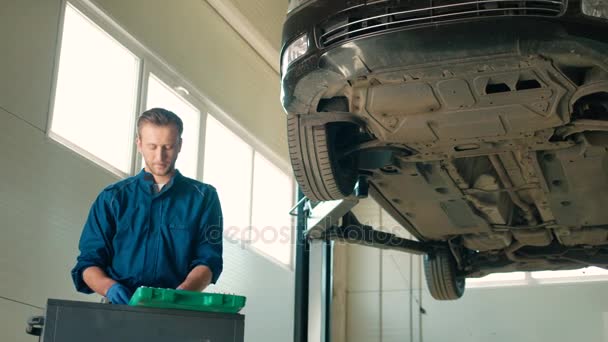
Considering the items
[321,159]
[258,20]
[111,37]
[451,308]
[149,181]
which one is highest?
[258,20]

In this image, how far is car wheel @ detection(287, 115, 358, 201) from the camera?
4680 millimetres

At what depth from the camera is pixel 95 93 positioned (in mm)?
6988

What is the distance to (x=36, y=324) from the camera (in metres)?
2.54

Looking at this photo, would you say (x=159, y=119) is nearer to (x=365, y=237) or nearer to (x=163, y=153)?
(x=163, y=153)

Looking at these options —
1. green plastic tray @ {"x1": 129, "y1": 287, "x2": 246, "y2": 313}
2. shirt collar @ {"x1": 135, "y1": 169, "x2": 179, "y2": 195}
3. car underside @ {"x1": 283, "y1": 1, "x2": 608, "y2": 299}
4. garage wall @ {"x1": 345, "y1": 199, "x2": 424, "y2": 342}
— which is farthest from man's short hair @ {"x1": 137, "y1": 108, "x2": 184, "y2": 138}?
garage wall @ {"x1": 345, "y1": 199, "x2": 424, "y2": 342}

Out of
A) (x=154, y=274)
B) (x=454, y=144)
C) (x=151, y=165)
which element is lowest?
Result: (x=154, y=274)

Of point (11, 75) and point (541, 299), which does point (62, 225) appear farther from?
point (541, 299)

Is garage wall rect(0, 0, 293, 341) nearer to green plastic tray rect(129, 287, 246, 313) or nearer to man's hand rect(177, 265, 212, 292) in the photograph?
man's hand rect(177, 265, 212, 292)

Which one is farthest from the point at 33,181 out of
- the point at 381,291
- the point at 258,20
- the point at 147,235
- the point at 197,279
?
the point at 381,291

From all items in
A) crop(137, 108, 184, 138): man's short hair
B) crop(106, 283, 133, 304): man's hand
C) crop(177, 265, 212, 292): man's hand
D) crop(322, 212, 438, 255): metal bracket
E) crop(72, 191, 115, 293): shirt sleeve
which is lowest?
crop(106, 283, 133, 304): man's hand

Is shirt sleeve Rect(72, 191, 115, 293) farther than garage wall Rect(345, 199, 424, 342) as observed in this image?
No

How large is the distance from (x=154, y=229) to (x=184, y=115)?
529cm

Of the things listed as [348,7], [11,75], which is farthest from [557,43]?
[11,75]

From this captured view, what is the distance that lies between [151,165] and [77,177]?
136 inches
